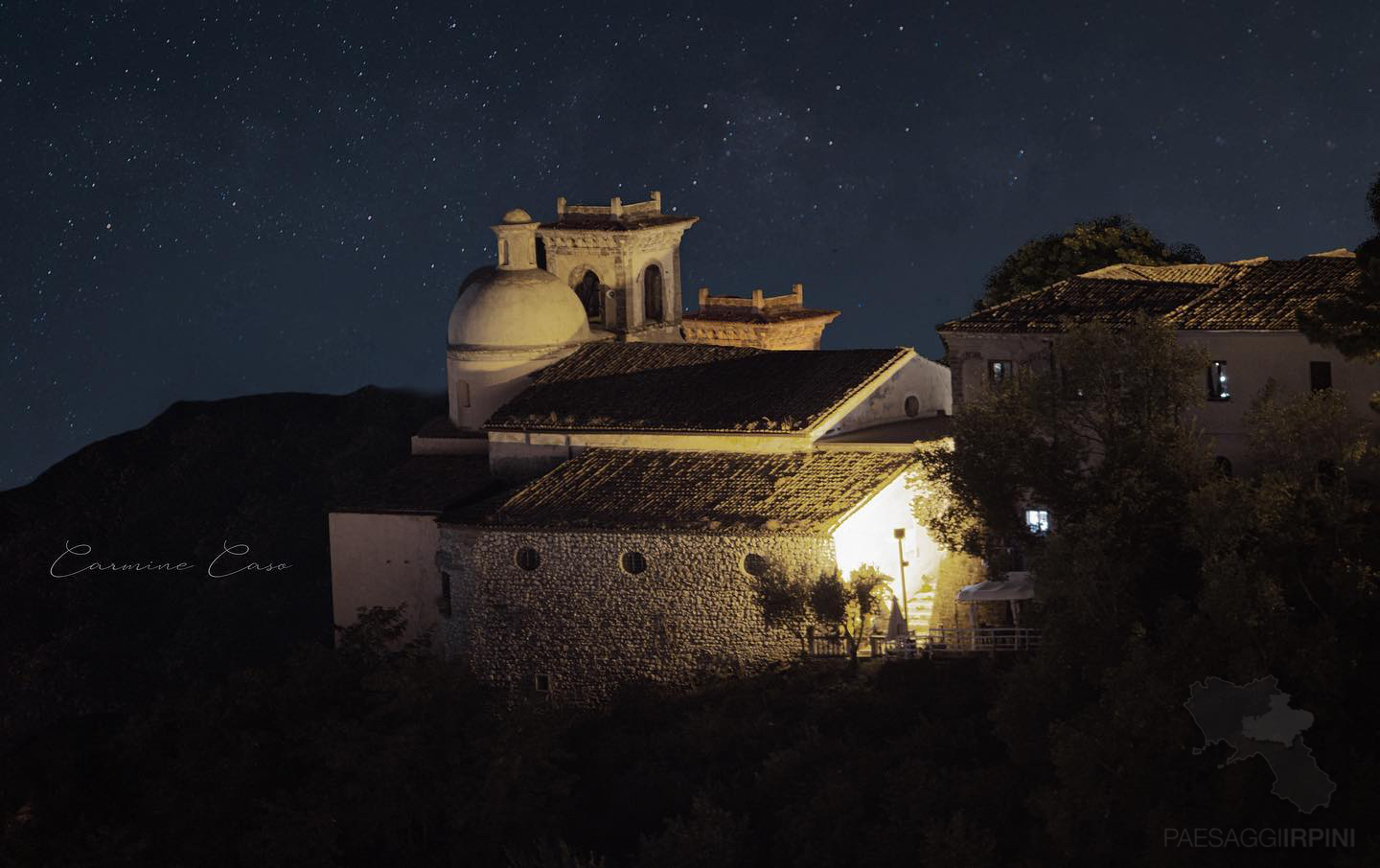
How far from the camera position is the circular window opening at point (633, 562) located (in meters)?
39.1

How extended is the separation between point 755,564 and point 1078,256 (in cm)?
1748

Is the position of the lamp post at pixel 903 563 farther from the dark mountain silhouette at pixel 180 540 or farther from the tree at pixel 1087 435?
the dark mountain silhouette at pixel 180 540

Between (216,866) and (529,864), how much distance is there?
6.08 meters

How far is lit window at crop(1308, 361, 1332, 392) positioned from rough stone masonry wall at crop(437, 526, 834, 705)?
847 cm

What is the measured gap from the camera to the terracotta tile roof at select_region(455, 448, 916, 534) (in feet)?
126

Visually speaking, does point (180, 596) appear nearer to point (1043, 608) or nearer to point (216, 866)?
point (216, 866)

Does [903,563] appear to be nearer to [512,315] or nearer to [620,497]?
[620,497]

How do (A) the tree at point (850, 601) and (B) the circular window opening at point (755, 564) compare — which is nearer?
(A) the tree at point (850, 601)

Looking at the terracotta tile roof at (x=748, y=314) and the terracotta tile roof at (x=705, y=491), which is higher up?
the terracotta tile roof at (x=748, y=314)

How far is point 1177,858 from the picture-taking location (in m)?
29.6

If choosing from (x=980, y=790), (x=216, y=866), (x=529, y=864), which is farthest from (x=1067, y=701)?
(x=216, y=866)

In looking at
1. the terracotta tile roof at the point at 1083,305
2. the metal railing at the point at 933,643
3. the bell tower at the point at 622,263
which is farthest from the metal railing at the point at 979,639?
the bell tower at the point at 622,263

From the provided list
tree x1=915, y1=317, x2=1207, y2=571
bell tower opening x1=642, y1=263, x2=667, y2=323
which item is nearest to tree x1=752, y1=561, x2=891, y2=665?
tree x1=915, y1=317, x2=1207, y2=571

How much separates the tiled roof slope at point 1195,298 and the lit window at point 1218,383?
0.67m
